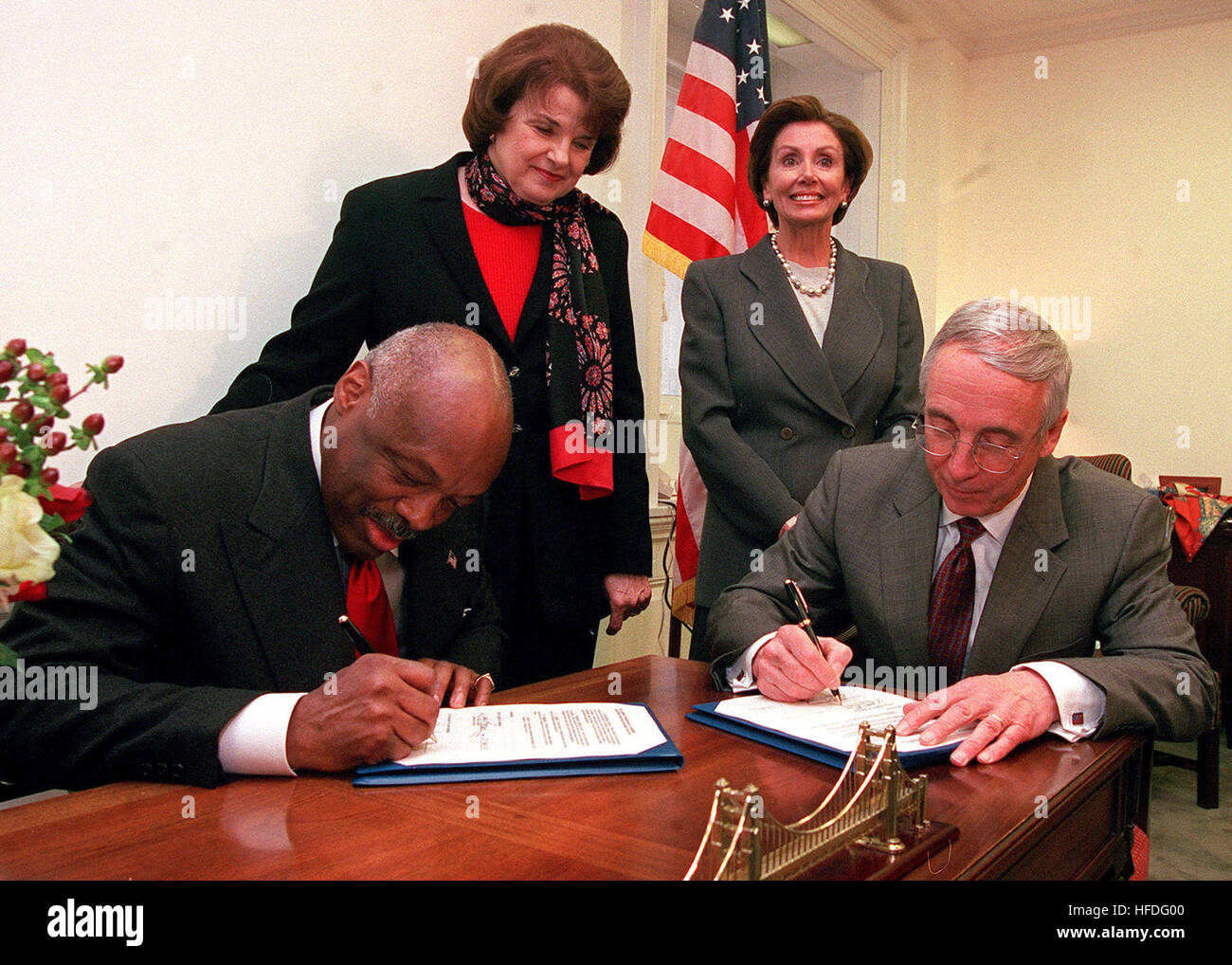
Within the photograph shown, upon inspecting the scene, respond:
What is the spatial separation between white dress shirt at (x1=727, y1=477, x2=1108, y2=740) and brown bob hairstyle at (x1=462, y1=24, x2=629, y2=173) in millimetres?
1311

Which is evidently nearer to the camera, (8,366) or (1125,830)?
(8,366)

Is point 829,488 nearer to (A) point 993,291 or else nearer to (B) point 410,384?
(B) point 410,384

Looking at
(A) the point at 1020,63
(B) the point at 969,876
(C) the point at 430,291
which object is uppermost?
(A) the point at 1020,63

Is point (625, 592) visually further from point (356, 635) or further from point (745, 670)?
point (356, 635)

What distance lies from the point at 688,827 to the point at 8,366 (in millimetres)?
840

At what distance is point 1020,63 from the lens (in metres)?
7.38

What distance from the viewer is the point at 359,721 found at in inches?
53.8

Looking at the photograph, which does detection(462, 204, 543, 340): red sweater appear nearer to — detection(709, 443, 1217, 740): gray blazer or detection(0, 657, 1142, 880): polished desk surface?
detection(709, 443, 1217, 740): gray blazer

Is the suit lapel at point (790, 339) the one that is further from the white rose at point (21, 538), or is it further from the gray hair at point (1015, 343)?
the white rose at point (21, 538)

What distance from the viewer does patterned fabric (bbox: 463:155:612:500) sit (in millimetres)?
2699

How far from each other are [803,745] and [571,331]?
4.79 ft

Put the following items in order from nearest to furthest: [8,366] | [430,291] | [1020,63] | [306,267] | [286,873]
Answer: [8,366] → [286,873] → [430,291] → [306,267] → [1020,63]

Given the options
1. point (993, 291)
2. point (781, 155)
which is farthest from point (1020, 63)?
point (781, 155)

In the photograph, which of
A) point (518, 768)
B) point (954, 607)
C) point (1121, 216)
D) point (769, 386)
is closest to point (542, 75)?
point (769, 386)
